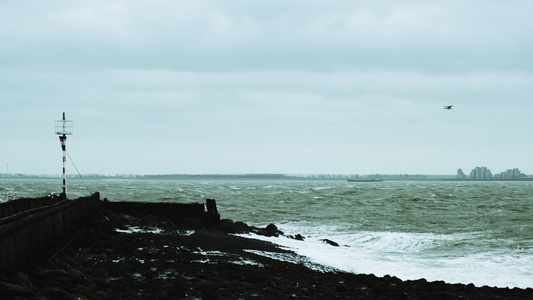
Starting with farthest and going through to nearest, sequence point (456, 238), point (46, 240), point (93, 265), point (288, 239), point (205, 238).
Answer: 1. point (456, 238)
2. point (288, 239)
3. point (205, 238)
4. point (46, 240)
5. point (93, 265)

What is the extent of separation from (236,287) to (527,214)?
3844 centimetres

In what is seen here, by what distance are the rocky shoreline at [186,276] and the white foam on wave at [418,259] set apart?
2146 mm

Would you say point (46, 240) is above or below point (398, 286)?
above

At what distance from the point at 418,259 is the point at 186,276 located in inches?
482

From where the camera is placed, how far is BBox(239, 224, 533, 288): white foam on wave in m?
17.6

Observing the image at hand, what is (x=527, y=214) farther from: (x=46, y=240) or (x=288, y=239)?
(x=46, y=240)

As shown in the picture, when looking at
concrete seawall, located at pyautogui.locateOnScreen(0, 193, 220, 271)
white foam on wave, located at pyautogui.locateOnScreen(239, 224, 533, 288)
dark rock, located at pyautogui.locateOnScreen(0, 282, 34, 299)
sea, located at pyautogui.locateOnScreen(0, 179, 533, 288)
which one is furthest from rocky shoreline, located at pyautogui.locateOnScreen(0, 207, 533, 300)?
sea, located at pyautogui.locateOnScreen(0, 179, 533, 288)

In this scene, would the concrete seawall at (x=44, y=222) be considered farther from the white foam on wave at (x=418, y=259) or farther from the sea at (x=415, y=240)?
the white foam on wave at (x=418, y=259)

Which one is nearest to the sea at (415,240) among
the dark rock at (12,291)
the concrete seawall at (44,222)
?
the concrete seawall at (44,222)

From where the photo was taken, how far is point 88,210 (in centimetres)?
2127

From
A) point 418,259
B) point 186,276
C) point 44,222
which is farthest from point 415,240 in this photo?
point 44,222

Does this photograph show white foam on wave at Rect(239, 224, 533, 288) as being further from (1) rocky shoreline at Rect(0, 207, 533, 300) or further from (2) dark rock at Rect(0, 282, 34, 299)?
(2) dark rock at Rect(0, 282, 34, 299)

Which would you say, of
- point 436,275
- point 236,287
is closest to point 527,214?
point 436,275

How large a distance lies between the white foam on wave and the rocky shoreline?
7.04 feet
